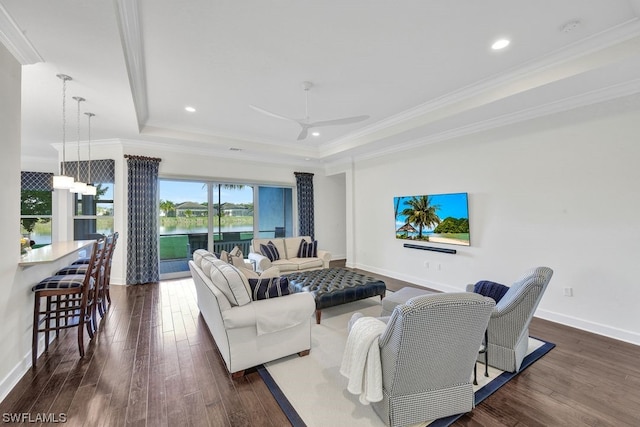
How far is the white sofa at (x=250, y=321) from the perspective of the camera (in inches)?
93.3

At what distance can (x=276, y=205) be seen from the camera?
24.3 feet

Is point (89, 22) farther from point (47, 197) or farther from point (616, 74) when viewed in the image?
point (47, 197)

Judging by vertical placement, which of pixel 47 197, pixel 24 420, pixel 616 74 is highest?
pixel 616 74

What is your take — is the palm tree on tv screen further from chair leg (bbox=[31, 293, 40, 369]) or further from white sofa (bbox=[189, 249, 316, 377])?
chair leg (bbox=[31, 293, 40, 369])

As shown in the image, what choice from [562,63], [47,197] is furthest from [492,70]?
[47,197]

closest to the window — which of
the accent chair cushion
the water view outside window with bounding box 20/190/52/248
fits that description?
the water view outside window with bounding box 20/190/52/248

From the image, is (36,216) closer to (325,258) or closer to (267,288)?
(325,258)

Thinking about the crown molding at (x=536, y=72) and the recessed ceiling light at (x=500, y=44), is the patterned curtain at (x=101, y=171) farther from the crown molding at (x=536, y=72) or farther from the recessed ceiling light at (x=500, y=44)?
the recessed ceiling light at (x=500, y=44)

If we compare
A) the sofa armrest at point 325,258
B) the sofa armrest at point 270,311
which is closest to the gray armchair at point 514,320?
the sofa armrest at point 270,311

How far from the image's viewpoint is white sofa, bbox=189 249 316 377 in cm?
237

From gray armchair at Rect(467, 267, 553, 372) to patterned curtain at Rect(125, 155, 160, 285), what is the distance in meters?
5.81

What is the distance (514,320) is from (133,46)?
4.28 meters

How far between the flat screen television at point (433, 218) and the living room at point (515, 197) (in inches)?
5.9

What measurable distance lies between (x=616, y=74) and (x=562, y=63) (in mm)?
493
